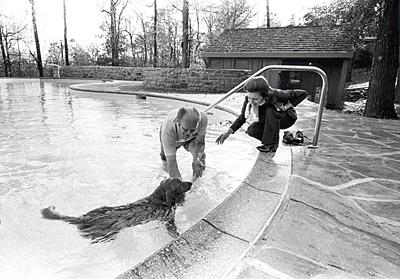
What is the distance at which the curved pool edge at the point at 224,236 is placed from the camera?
4.75ft

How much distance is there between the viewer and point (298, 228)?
5.87 ft

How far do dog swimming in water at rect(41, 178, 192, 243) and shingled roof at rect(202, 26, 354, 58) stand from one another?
13070 millimetres

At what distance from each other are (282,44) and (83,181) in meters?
13.9

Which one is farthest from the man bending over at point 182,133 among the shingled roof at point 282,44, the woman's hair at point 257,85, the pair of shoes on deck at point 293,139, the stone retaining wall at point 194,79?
the shingled roof at point 282,44

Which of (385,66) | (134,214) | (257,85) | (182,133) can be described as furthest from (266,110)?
(385,66)

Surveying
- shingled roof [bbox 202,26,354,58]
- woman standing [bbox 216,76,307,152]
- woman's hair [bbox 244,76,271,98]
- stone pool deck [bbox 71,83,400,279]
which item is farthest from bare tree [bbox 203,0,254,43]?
stone pool deck [bbox 71,83,400,279]

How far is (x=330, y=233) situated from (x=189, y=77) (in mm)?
11340

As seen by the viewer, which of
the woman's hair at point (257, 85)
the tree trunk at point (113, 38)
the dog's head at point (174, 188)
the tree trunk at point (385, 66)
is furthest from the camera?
the tree trunk at point (113, 38)

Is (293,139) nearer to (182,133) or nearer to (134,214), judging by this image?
(182,133)

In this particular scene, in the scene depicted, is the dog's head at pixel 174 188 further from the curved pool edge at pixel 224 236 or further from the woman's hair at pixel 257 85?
the woman's hair at pixel 257 85

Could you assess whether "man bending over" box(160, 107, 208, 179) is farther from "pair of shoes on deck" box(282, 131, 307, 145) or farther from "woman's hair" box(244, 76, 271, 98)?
"pair of shoes on deck" box(282, 131, 307, 145)

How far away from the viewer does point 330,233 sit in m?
1.77

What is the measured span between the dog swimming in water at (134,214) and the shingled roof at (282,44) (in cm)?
1307

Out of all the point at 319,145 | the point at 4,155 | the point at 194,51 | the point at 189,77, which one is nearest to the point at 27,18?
the point at 194,51
